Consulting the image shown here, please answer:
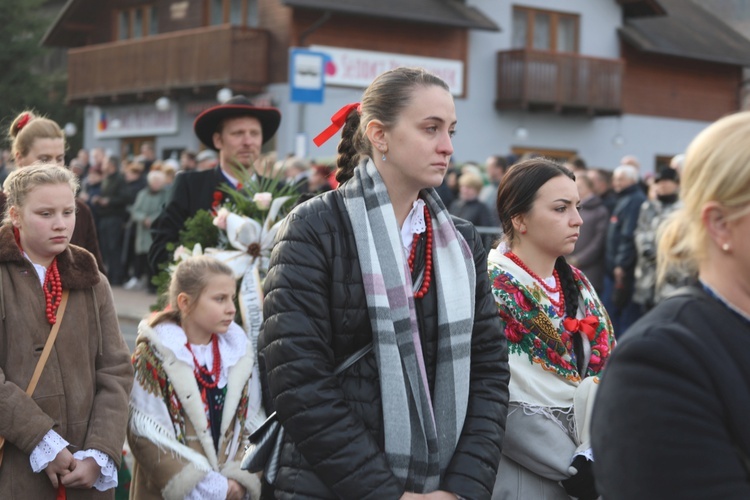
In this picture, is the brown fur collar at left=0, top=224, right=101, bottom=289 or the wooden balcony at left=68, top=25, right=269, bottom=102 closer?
the brown fur collar at left=0, top=224, right=101, bottom=289

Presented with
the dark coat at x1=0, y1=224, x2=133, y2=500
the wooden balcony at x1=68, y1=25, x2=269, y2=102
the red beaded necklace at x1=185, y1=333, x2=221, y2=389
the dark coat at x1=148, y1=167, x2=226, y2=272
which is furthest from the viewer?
the wooden balcony at x1=68, y1=25, x2=269, y2=102

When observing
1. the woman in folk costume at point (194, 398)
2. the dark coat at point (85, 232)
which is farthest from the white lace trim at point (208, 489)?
the dark coat at point (85, 232)

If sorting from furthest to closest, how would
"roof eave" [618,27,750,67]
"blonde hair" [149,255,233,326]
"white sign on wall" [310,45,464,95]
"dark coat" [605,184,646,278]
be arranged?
"roof eave" [618,27,750,67], "white sign on wall" [310,45,464,95], "dark coat" [605,184,646,278], "blonde hair" [149,255,233,326]

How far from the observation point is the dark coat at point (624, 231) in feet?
39.4

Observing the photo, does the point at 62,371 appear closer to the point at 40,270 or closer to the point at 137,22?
the point at 40,270

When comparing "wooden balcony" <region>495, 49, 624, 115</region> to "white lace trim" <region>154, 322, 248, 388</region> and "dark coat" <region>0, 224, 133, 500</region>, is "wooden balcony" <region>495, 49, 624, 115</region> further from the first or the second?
"dark coat" <region>0, 224, 133, 500</region>

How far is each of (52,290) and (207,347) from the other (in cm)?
83

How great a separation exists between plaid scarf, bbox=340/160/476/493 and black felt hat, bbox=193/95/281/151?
256 centimetres

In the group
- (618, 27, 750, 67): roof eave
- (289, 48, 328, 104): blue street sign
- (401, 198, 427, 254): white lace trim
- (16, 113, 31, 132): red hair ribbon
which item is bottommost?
(401, 198, 427, 254): white lace trim

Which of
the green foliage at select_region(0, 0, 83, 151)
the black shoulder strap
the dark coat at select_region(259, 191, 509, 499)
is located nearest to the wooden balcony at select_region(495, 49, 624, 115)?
the green foliage at select_region(0, 0, 83, 151)

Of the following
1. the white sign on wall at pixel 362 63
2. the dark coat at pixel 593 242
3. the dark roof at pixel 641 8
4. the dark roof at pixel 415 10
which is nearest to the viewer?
the dark coat at pixel 593 242

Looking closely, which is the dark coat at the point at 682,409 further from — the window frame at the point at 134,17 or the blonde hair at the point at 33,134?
the window frame at the point at 134,17

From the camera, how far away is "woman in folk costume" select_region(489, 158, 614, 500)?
410cm

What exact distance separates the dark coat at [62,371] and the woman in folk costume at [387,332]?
1.22 metres
